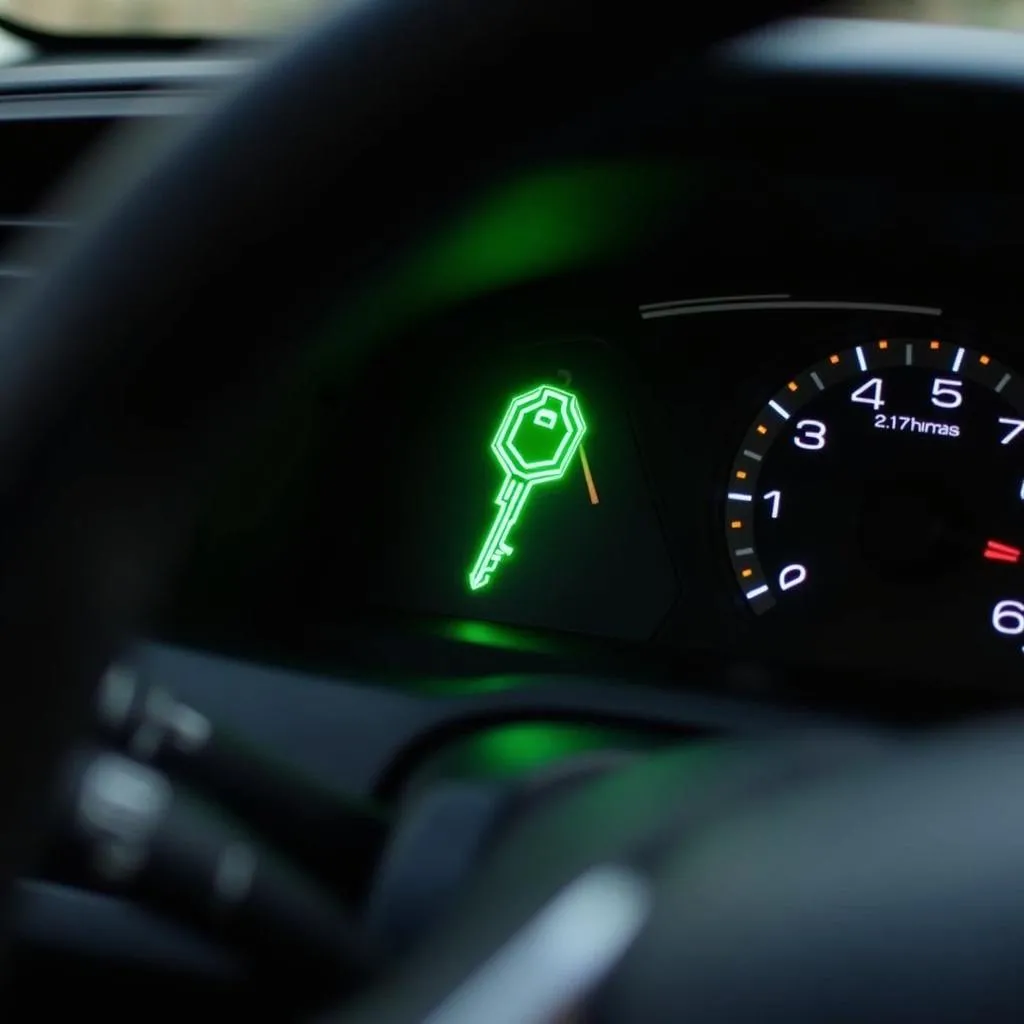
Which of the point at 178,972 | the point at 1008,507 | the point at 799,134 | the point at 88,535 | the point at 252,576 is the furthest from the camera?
the point at 1008,507

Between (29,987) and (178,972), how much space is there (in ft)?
0.38

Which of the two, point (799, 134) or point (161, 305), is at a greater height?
point (799, 134)

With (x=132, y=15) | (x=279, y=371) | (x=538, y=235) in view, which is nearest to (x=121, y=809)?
(x=279, y=371)

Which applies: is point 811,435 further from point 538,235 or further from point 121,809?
point 121,809

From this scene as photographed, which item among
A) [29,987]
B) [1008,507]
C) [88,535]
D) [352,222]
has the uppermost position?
[1008,507]

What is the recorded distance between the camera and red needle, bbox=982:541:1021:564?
1.89m

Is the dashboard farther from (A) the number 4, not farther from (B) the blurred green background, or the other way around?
(B) the blurred green background

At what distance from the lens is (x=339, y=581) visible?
188 centimetres

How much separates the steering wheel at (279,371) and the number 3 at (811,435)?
128 centimetres

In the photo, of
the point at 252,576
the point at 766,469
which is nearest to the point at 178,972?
the point at 252,576

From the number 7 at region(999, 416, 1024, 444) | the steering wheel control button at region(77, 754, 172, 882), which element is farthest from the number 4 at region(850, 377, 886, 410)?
the steering wheel control button at region(77, 754, 172, 882)

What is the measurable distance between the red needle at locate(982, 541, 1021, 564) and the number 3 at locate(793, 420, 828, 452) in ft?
0.58

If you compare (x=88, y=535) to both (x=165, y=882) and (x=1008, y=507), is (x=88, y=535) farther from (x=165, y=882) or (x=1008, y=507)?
(x=1008, y=507)

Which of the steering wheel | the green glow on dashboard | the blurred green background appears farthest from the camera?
the blurred green background
